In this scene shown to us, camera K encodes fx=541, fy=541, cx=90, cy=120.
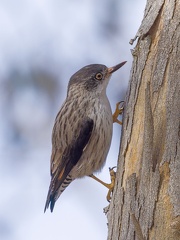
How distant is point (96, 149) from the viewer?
544cm

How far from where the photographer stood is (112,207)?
13.5ft

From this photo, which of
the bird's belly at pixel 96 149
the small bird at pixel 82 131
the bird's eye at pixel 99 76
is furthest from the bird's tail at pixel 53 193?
the bird's eye at pixel 99 76

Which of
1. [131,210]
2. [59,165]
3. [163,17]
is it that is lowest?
[131,210]

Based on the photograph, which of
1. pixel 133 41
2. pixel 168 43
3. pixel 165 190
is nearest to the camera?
pixel 165 190

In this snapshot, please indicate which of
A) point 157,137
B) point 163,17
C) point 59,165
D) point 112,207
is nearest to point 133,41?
point 163,17

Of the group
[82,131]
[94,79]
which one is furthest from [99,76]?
[82,131]

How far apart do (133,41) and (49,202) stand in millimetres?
2129

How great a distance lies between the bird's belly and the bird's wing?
59 mm

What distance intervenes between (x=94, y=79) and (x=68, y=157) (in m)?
0.93

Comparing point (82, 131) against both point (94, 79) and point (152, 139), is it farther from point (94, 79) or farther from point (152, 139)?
point (152, 139)

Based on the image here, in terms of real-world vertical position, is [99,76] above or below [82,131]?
above

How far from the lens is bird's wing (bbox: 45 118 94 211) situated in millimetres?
5375

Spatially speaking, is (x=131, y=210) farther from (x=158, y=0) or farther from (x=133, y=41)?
(x=158, y=0)

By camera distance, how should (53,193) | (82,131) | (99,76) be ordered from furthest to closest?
(99,76), (53,193), (82,131)
